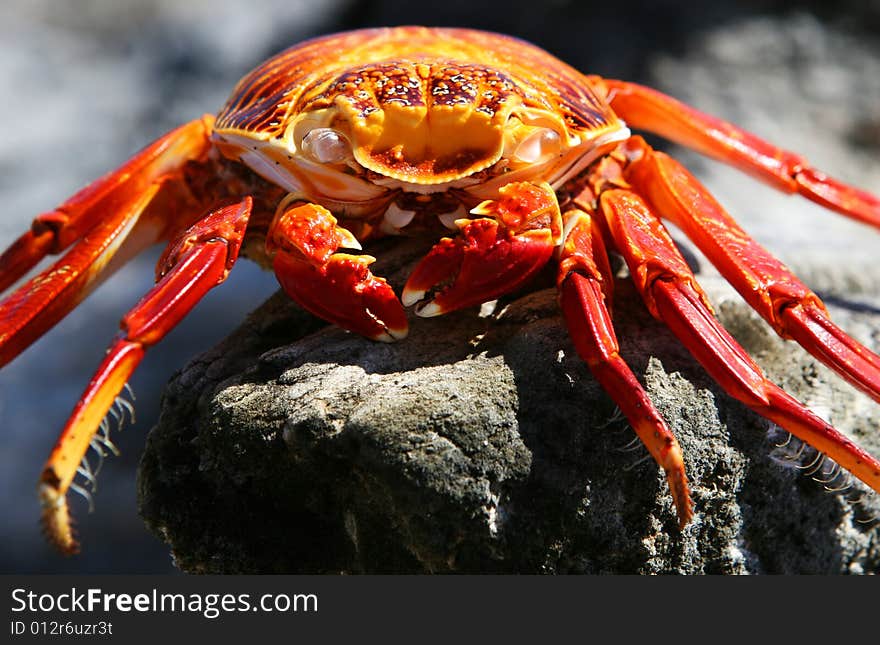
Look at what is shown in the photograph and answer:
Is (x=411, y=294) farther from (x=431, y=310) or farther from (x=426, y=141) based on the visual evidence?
(x=426, y=141)

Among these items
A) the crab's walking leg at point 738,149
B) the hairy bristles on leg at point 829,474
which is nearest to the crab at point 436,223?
the hairy bristles on leg at point 829,474

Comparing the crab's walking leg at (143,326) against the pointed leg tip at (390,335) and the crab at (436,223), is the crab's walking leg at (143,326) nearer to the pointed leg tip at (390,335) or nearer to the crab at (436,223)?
the crab at (436,223)

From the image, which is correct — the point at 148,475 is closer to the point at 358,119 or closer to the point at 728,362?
the point at 358,119

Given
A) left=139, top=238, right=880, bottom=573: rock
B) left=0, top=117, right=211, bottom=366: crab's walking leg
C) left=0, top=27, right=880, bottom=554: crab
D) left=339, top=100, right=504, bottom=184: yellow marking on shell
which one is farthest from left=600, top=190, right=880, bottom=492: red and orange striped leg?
left=0, top=117, right=211, bottom=366: crab's walking leg

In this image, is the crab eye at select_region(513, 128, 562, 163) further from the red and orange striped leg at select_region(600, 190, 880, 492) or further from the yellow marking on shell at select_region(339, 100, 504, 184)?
the red and orange striped leg at select_region(600, 190, 880, 492)

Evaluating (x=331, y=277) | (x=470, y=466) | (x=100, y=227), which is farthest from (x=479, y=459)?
(x=100, y=227)

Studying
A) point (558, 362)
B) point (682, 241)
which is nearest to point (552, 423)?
point (558, 362)

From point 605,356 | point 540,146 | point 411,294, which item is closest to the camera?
point 605,356
